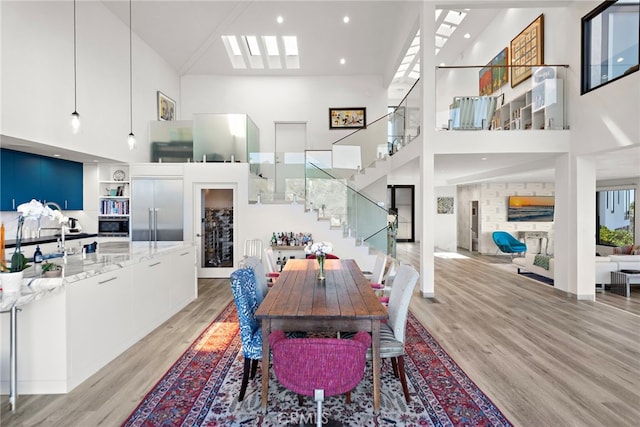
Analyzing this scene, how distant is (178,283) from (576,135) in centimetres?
689

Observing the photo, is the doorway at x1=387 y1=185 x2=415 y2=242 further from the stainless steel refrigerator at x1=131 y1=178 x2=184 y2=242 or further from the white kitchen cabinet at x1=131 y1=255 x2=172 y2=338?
the white kitchen cabinet at x1=131 y1=255 x2=172 y2=338

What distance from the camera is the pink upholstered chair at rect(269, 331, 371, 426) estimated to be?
73.5 inches

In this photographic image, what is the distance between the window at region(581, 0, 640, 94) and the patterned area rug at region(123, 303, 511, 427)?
16.2ft

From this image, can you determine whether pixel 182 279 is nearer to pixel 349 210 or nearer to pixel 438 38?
pixel 349 210

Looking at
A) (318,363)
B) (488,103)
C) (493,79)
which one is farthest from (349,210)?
(318,363)

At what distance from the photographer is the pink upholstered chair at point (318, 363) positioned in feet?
6.12

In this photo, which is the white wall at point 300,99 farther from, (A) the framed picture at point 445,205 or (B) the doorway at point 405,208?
(B) the doorway at point 405,208

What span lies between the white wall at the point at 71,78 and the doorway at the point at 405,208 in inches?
406

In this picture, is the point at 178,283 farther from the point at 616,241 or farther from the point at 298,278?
the point at 616,241

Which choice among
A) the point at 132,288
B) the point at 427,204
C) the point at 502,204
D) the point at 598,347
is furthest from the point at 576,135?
the point at 132,288

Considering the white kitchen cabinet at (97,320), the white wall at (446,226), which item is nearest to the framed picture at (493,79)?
the white wall at (446,226)

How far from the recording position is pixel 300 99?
33.9ft

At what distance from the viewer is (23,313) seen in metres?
2.71

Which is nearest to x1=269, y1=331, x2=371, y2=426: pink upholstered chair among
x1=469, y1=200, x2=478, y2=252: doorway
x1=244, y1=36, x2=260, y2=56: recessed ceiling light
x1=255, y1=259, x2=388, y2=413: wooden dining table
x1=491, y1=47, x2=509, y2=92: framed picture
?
x1=255, y1=259, x2=388, y2=413: wooden dining table
